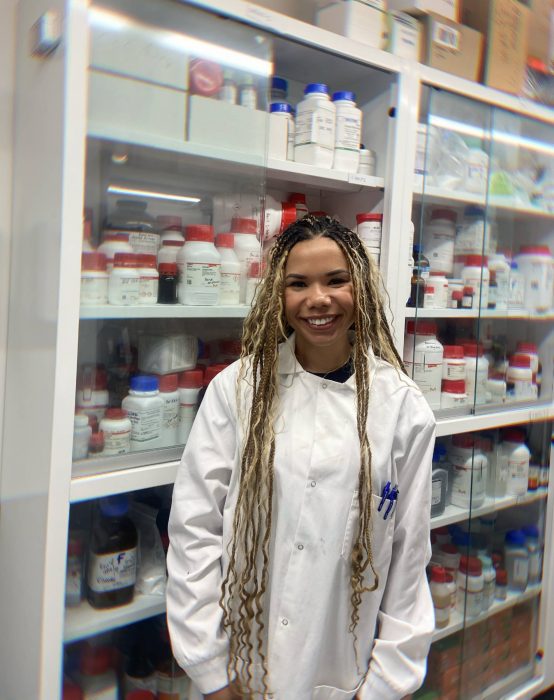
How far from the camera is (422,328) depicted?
6.08ft

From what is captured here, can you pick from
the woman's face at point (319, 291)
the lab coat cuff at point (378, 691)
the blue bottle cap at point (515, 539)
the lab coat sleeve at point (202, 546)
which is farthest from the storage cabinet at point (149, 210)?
the lab coat cuff at point (378, 691)

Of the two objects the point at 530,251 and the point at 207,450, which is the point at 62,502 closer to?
the point at 207,450

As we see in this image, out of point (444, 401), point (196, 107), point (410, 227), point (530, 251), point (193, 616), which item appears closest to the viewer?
point (193, 616)

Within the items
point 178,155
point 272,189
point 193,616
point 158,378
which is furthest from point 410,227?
point 193,616

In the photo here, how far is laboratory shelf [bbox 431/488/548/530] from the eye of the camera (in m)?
1.92

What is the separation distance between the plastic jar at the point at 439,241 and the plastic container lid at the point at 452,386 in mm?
362

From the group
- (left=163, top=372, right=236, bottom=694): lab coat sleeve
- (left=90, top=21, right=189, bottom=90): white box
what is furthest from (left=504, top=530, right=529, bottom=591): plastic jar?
(left=90, top=21, right=189, bottom=90): white box

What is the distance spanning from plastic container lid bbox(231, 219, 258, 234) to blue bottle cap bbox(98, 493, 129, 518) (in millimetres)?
712

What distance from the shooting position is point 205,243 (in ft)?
4.58

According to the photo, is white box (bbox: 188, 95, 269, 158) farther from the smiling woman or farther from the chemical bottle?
the chemical bottle

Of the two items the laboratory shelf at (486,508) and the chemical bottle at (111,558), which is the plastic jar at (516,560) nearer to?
the laboratory shelf at (486,508)

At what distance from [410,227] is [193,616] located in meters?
1.17

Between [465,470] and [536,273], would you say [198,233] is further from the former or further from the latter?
[536,273]

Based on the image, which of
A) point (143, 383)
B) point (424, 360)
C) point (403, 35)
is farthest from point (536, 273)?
point (143, 383)
